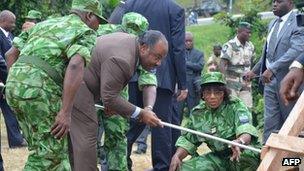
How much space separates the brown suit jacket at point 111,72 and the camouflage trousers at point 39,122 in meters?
0.45

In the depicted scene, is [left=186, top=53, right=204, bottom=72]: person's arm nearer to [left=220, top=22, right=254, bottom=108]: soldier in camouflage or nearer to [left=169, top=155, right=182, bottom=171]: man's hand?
[left=220, top=22, right=254, bottom=108]: soldier in camouflage

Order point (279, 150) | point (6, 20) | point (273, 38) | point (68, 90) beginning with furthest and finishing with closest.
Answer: point (6, 20), point (273, 38), point (68, 90), point (279, 150)

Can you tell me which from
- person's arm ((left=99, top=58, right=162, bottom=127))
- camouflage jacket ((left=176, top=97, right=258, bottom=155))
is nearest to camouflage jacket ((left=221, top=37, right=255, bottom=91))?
camouflage jacket ((left=176, top=97, right=258, bottom=155))

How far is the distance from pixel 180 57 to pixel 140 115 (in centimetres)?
161

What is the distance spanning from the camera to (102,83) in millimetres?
5535

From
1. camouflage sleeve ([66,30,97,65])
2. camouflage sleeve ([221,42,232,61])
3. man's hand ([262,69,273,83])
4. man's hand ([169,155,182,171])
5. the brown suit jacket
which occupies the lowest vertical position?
camouflage sleeve ([221,42,232,61])

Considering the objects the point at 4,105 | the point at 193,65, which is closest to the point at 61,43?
the point at 4,105

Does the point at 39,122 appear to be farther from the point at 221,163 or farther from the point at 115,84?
the point at 221,163

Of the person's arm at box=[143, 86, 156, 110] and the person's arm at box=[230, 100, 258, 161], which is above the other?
the person's arm at box=[143, 86, 156, 110]

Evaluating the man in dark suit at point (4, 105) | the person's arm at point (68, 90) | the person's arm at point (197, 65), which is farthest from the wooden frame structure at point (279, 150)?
the person's arm at point (197, 65)

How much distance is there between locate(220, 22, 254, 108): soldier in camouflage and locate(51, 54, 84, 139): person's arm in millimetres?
6320

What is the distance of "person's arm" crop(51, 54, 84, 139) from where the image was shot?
5012 mm

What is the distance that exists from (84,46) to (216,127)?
65.0 inches

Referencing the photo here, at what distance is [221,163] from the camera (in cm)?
621
